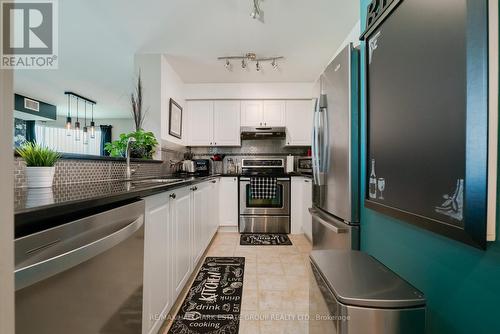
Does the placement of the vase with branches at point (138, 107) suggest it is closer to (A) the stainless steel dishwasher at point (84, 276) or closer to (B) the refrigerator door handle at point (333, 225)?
(A) the stainless steel dishwasher at point (84, 276)

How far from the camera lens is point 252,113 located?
376 cm

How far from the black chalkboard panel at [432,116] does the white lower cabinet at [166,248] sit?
1.18 metres

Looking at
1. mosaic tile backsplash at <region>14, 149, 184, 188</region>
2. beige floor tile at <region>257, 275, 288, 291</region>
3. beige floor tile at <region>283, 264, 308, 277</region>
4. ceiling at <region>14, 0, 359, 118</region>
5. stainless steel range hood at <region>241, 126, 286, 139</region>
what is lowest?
beige floor tile at <region>283, 264, 308, 277</region>

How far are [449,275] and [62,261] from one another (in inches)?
47.6

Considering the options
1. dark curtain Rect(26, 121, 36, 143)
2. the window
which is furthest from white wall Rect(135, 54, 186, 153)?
dark curtain Rect(26, 121, 36, 143)

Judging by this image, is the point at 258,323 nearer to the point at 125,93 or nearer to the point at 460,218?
the point at 460,218

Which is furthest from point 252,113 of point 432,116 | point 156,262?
point 432,116

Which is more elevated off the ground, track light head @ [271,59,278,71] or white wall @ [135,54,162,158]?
track light head @ [271,59,278,71]

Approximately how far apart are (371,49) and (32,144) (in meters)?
1.82

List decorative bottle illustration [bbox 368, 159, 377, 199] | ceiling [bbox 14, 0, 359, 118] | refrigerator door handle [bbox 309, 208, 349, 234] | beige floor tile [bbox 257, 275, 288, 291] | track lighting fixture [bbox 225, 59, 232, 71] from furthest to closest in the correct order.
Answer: track lighting fixture [bbox 225, 59, 232, 71]
ceiling [bbox 14, 0, 359, 118]
beige floor tile [bbox 257, 275, 288, 291]
refrigerator door handle [bbox 309, 208, 349, 234]
decorative bottle illustration [bbox 368, 159, 377, 199]

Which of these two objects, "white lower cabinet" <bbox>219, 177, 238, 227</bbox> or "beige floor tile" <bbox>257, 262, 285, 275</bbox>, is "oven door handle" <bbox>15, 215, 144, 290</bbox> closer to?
"beige floor tile" <bbox>257, 262, 285, 275</bbox>

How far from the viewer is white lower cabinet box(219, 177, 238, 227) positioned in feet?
11.2

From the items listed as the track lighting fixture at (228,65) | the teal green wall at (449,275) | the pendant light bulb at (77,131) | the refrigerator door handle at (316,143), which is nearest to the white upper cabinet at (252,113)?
the track lighting fixture at (228,65)

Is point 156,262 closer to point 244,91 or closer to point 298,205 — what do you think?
point 298,205
